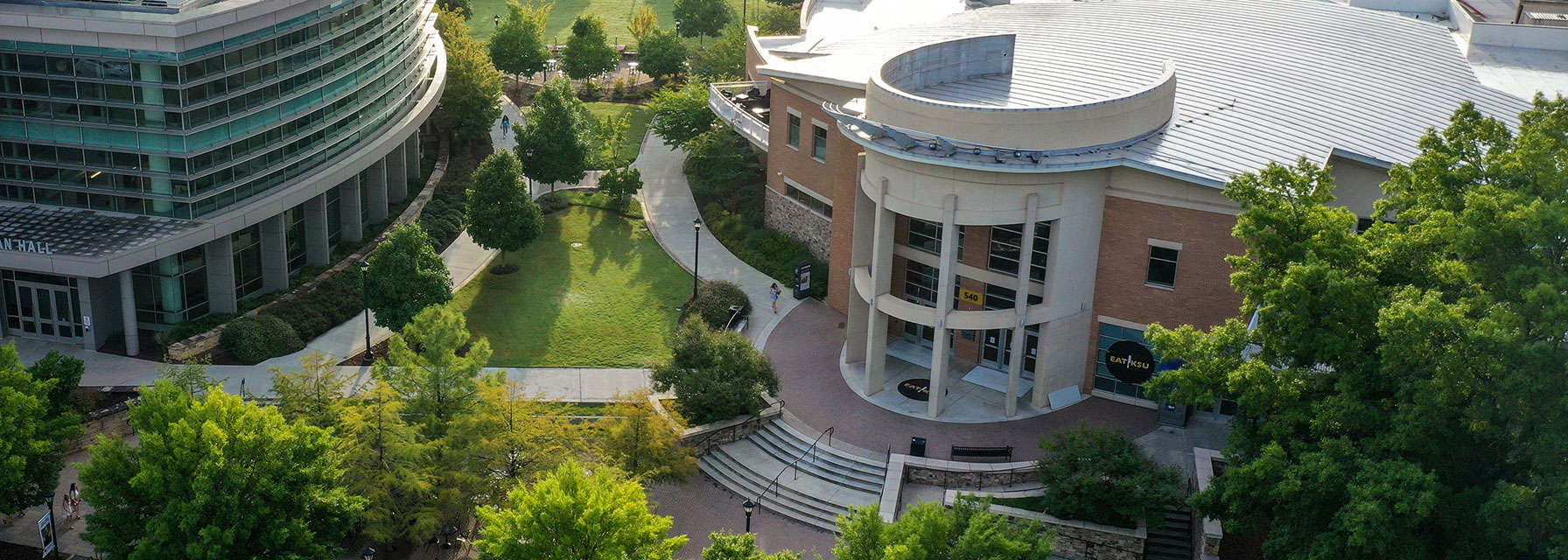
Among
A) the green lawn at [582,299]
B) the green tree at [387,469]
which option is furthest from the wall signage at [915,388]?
the green tree at [387,469]

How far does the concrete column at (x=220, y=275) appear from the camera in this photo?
5194 cm

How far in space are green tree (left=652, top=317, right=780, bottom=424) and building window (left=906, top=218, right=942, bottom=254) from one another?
721 centimetres

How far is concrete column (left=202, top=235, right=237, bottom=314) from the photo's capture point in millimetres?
51938

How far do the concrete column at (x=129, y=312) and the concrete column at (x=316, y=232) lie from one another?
8.29 meters

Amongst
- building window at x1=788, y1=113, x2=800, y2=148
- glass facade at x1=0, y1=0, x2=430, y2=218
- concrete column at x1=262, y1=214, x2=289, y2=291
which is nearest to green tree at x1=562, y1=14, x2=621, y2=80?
building window at x1=788, y1=113, x2=800, y2=148

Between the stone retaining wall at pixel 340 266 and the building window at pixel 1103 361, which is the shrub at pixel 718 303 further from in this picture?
the building window at pixel 1103 361

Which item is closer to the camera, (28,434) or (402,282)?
(28,434)

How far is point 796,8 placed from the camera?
102250mm

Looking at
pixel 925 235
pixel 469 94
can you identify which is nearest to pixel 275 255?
pixel 469 94

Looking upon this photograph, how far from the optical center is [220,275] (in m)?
52.2

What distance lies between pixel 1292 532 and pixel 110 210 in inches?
1577

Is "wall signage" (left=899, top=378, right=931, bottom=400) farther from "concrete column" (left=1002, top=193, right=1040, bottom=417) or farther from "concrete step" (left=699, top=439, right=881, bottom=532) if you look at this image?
"concrete step" (left=699, top=439, right=881, bottom=532)

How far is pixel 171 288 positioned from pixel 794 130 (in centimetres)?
2452

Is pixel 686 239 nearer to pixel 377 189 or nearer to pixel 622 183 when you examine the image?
pixel 622 183
